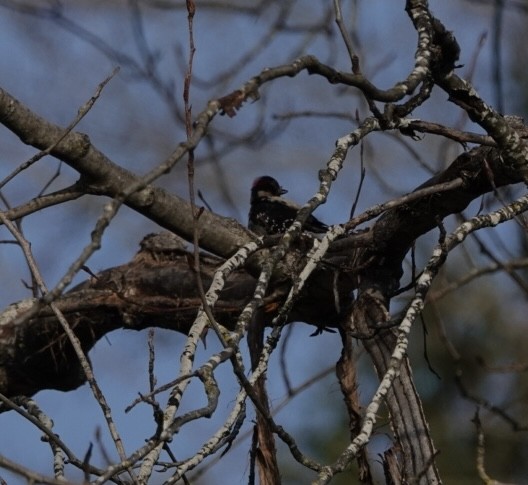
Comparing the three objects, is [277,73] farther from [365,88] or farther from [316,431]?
[316,431]

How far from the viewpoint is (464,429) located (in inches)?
262

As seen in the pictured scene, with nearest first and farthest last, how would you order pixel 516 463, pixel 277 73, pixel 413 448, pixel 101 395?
pixel 277 73 < pixel 101 395 < pixel 413 448 < pixel 516 463

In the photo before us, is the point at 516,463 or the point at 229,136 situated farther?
the point at 516,463

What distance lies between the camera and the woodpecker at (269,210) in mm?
6340

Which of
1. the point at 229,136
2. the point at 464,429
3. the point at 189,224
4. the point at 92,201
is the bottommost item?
the point at 189,224

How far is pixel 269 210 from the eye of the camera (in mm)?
6508

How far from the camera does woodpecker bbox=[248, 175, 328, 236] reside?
20.8 ft

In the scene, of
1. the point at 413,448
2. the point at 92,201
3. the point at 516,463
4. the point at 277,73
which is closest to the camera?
the point at 277,73

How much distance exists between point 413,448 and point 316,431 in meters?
3.69

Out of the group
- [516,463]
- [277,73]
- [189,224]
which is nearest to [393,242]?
[189,224]

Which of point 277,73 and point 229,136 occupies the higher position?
point 229,136

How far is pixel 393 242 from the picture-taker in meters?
3.47

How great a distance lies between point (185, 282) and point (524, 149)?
4.70 feet

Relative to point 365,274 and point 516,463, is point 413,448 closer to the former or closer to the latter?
point 365,274
